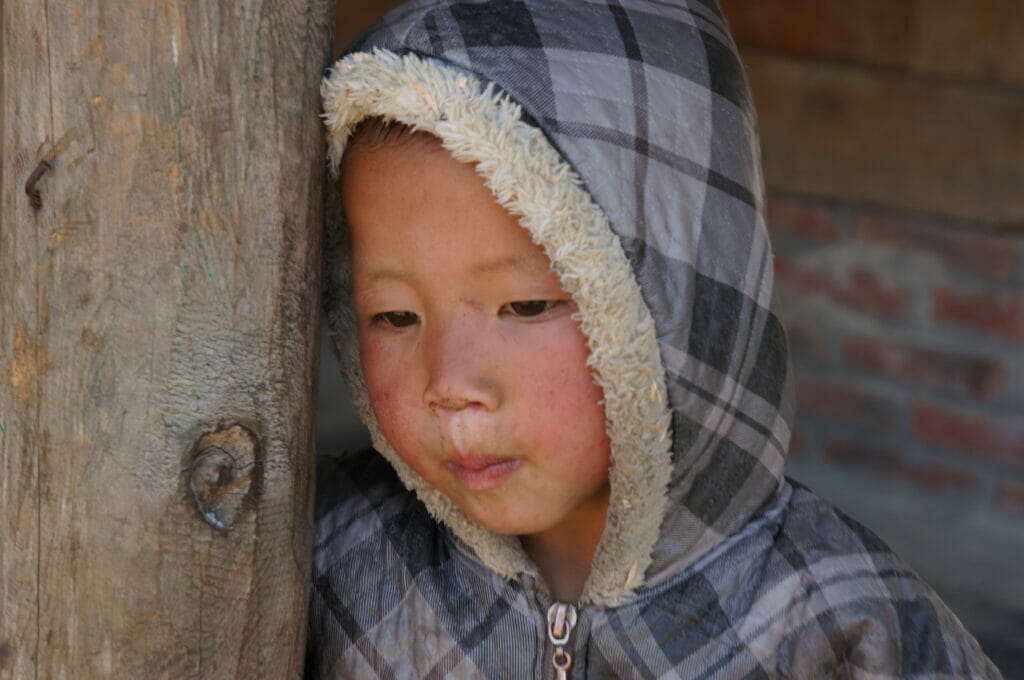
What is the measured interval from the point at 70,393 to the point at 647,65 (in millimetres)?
701

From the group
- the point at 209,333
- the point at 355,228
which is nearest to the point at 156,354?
the point at 209,333

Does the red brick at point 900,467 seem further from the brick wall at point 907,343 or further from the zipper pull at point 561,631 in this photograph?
the zipper pull at point 561,631

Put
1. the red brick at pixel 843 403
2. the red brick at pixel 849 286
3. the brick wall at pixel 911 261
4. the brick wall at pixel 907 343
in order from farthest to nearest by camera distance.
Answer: the red brick at pixel 843 403, the red brick at pixel 849 286, the brick wall at pixel 907 343, the brick wall at pixel 911 261

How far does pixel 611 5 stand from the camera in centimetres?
159

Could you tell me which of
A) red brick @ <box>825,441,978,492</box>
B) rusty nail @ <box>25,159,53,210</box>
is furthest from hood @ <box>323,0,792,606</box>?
red brick @ <box>825,441,978,492</box>

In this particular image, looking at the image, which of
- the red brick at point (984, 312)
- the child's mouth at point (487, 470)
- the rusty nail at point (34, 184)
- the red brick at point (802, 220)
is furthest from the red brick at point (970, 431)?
the rusty nail at point (34, 184)

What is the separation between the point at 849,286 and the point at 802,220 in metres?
0.20

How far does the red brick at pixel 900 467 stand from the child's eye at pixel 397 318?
2.18 metres

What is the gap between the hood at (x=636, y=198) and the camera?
147 centimetres

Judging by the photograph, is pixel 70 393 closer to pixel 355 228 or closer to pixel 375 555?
pixel 355 228

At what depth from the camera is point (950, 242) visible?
3252mm

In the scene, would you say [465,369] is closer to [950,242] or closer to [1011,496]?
[950,242]

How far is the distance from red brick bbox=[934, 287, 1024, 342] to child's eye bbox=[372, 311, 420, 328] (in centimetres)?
202

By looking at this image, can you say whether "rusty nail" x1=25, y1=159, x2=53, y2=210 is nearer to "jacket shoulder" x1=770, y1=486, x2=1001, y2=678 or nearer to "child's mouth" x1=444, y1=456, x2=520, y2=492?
"child's mouth" x1=444, y1=456, x2=520, y2=492
